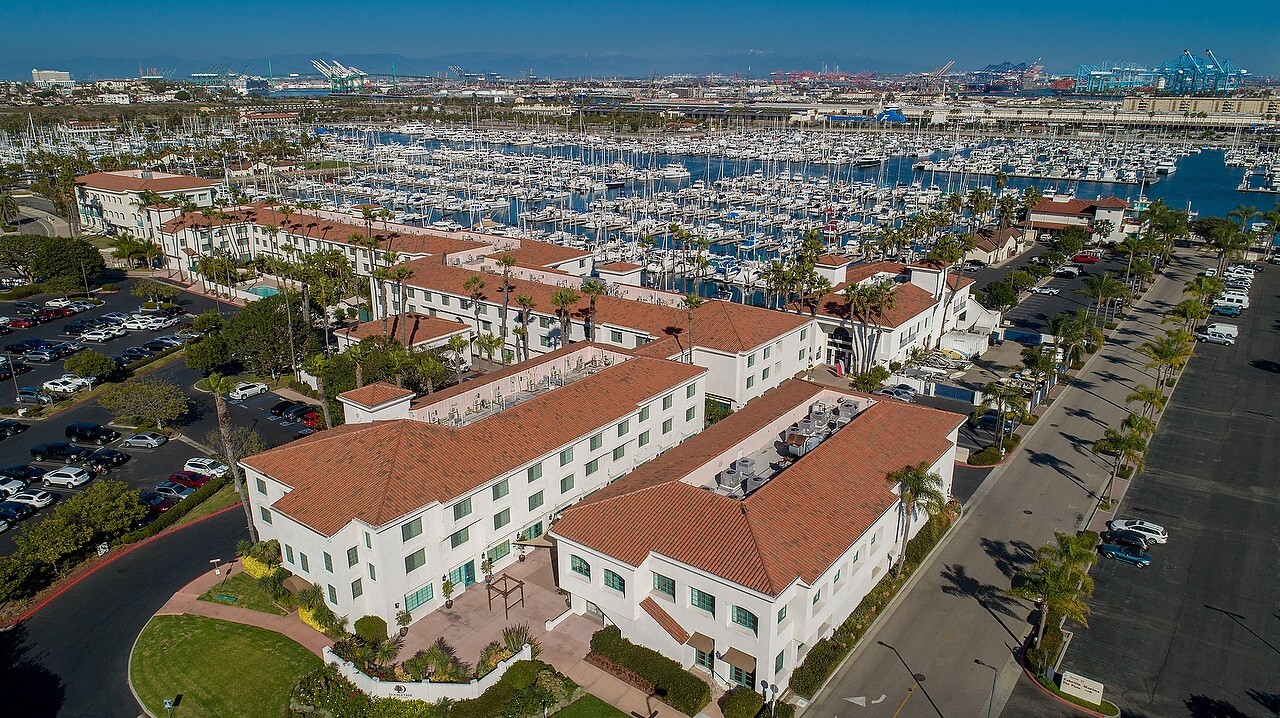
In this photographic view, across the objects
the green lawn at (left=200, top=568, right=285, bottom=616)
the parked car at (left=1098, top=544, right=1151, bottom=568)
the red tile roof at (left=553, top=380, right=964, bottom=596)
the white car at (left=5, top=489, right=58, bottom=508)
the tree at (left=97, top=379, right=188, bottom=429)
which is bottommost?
the green lawn at (left=200, top=568, right=285, bottom=616)

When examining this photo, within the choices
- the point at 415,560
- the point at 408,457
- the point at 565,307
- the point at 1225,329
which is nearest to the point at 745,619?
the point at 415,560

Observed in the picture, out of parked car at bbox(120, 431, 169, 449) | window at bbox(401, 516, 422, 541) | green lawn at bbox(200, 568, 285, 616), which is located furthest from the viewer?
parked car at bbox(120, 431, 169, 449)

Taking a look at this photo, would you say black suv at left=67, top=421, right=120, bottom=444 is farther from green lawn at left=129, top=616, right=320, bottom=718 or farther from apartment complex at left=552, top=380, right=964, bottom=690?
apartment complex at left=552, top=380, right=964, bottom=690

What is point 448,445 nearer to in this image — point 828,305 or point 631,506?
point 631,506

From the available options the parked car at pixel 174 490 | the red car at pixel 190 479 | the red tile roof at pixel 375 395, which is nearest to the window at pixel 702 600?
the red tile roof at pixel 375 395

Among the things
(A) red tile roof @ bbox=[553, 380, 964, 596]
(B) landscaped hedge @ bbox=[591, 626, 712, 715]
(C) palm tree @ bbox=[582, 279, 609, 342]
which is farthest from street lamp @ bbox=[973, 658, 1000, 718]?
(C) palm tree @ bbox=[582, 279, 609, 342]

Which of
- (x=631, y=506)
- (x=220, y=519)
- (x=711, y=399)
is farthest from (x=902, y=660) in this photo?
(x=220, y=519)
